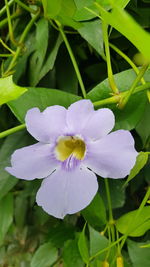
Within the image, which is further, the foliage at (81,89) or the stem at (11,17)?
the stem at (11,17)

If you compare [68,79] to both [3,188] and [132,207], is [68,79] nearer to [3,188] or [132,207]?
[3,188]

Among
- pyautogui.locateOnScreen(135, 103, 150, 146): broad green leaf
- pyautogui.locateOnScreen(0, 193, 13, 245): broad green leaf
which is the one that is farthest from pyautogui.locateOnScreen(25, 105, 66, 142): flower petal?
pyautogui.locateOnScreen(0, 193, 13, 245): broad green leaf

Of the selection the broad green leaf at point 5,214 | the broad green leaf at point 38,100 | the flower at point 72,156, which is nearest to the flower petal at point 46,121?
the flower at point 72,156

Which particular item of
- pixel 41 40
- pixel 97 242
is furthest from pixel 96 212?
pixel 41 40

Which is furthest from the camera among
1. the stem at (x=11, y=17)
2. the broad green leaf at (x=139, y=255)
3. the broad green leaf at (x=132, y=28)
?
the stem at (x=11, y=17)

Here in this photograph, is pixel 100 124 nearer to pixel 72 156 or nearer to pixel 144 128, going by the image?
pixel 72 156

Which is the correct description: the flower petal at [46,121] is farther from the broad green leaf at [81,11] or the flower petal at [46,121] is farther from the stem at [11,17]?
the stem at [11,17]

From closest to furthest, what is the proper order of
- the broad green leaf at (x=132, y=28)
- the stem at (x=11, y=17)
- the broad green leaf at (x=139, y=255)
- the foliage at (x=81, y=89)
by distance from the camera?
the broad green leaf at (x=132, y=28), the foliage at (x=81, y=89), the broad green leaf at (x=139, y=255), the stem at (x=11, y=17)
